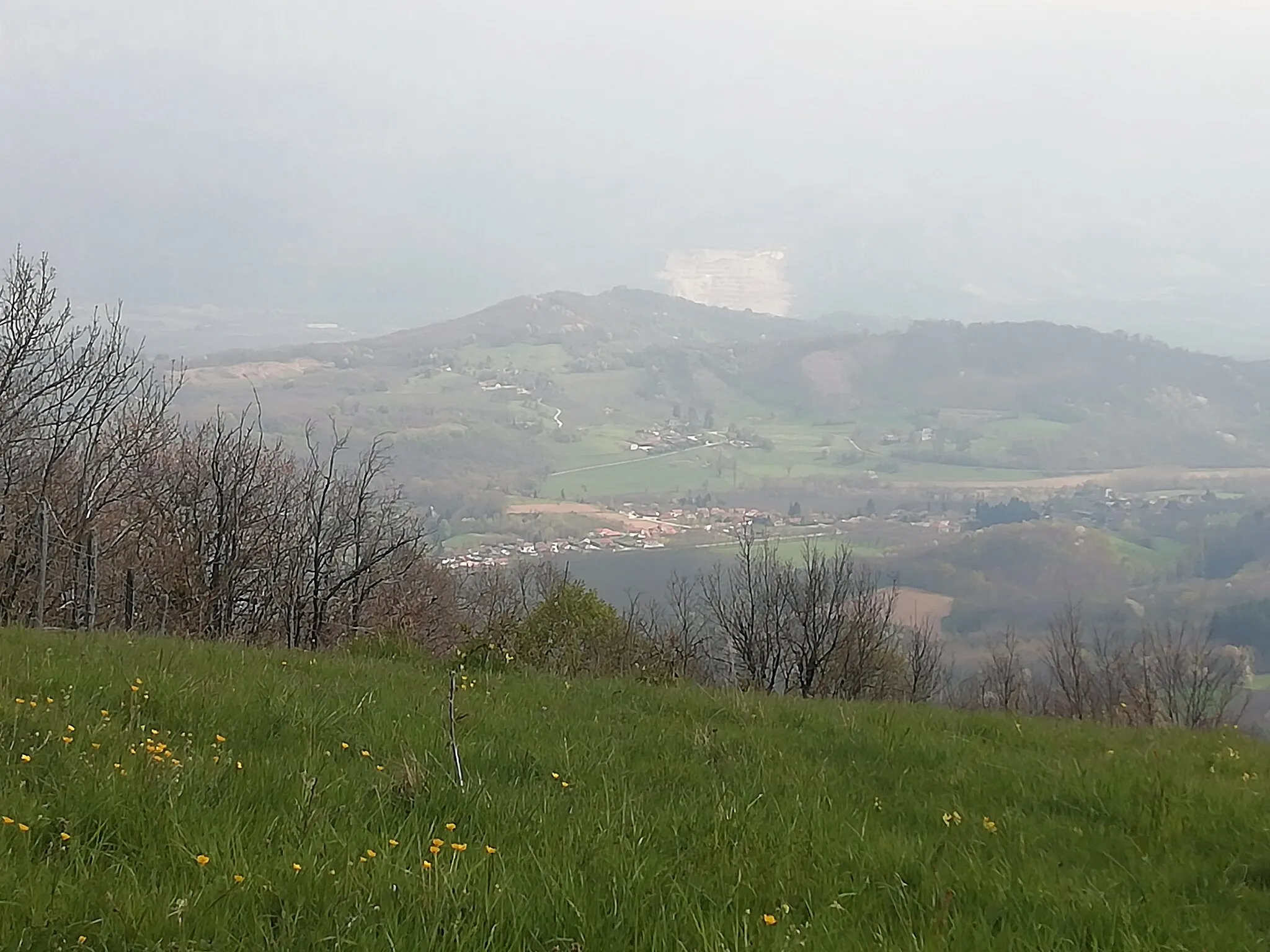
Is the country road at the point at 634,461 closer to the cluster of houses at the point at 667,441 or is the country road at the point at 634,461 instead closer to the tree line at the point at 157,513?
the cluster of houses at the point at 667,441

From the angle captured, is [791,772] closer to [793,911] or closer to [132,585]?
[793,911]

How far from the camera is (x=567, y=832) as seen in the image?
13.8ft

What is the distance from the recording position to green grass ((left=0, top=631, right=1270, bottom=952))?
124 inches

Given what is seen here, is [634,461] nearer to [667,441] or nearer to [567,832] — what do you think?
[667,441]

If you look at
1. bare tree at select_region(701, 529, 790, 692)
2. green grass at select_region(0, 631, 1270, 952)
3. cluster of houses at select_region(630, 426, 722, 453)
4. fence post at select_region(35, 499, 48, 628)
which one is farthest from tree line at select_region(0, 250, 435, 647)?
cluster of houses at select_region(630, 426, 722, 453)

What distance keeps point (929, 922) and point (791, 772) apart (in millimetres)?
2542

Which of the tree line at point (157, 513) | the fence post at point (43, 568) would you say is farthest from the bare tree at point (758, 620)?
the fence post at point (43, 568)

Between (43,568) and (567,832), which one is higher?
(43,568)

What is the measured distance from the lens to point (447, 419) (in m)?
173

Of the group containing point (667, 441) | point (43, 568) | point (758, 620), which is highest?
point (667, 441)

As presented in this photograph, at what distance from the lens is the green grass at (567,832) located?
3146 millimetres

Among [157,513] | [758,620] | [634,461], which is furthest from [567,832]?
[634,461]

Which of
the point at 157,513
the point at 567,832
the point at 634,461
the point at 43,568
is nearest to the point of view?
the point at 567,832

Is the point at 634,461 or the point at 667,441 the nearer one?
the point at 634,461
